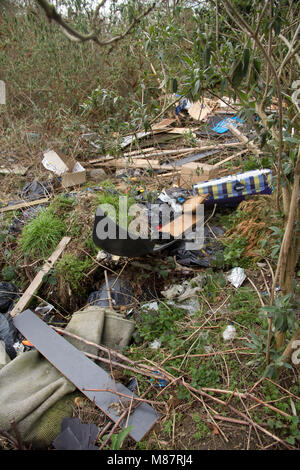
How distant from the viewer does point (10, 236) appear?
155 inches

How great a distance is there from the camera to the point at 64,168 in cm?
491

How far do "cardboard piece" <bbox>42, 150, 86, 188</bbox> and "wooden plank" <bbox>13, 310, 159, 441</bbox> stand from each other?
7.39 feet

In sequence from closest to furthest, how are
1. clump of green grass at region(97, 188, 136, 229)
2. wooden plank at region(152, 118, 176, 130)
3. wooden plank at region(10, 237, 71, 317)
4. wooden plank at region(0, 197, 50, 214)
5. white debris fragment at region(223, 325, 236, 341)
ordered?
white debris fragment at region(223, 325, 236, 341) → wooden plank at region(10, 237, 71, 317) → clump of green grass at region(97, 188, 136, 229) → wooden plank at region(0, 197, 50, 214) → wooden plank at region(152, 118, 176, 130)

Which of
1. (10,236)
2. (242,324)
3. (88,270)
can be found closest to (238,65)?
(242,324)

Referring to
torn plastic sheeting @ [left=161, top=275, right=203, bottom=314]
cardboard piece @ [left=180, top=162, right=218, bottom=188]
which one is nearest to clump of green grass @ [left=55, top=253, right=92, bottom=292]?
torn plastic sheeting @ [left=161, top=275, right=203, bottom=314]

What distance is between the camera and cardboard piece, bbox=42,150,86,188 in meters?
4.80

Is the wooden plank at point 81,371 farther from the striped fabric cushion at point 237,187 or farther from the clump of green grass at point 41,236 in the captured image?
the striped fabric cushion at point 237,187

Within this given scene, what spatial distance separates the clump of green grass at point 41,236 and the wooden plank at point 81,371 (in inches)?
32.1

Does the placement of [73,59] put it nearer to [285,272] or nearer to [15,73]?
[15,73]

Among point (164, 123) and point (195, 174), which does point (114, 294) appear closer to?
point (195, 174)

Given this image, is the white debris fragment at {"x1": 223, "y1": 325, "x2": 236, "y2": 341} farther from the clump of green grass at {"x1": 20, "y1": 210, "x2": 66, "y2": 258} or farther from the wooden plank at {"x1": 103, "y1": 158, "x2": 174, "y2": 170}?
the wooden plank at {"x1": 103, "y1": 158, "x2": 174, "y2": 170}

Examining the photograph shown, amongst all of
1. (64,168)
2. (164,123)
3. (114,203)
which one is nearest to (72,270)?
(114,203)
